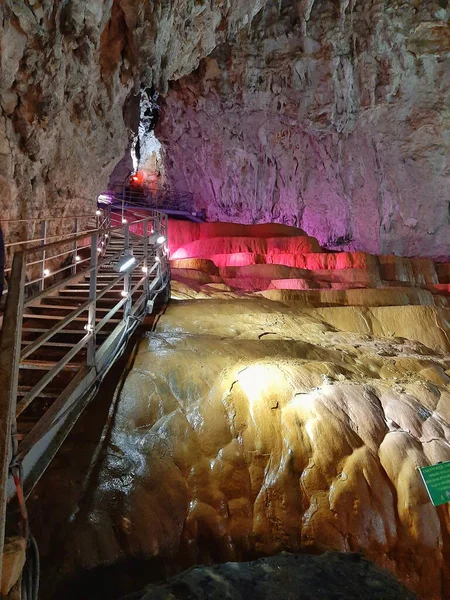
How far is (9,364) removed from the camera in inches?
77.4

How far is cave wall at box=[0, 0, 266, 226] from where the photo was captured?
21.2ft

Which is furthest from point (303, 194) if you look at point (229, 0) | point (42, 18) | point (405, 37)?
point (42, 18)

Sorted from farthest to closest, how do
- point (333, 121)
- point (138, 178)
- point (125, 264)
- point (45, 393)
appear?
point (138, 178)
point (333, 121)
point (125, 264)
point (45, 393)

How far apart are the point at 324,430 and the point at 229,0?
460 inches

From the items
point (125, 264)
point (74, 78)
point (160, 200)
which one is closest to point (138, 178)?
point (160, 200)

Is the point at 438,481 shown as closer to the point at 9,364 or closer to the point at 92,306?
the point at 92,306

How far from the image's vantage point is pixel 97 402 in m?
4.04

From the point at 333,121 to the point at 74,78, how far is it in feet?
35.1

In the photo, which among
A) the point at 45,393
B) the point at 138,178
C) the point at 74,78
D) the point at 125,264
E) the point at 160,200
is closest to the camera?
the point at 45,393

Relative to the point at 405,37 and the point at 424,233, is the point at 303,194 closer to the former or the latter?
the point at 424,233

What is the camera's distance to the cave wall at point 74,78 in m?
6.45

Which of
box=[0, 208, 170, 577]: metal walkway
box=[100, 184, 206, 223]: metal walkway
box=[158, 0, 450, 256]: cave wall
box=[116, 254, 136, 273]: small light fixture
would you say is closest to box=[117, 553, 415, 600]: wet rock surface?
box=[0, 208, 170, 577]: metal walkway

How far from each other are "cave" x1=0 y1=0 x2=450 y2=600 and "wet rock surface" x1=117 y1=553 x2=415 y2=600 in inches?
0.7

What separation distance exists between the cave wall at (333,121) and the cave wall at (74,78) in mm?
4145
